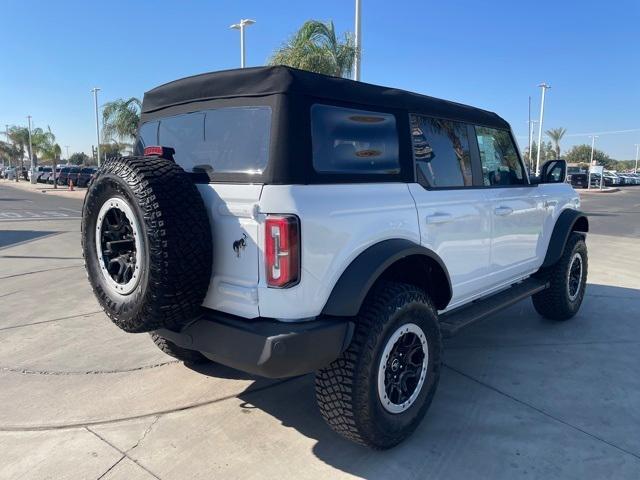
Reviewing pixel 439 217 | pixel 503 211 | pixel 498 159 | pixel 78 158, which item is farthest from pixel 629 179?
pixel 78 158

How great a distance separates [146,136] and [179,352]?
1.67 meters

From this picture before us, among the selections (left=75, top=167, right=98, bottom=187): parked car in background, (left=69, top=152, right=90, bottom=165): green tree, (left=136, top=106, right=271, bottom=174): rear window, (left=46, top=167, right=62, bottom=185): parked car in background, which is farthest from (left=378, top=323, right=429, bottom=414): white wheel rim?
(left=69, top=152, right=90, bottom=165): green tree

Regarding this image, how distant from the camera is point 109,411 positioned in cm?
339

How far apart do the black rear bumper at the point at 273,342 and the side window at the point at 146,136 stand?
1.53 m

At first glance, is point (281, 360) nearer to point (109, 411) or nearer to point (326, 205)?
point (326, 205)

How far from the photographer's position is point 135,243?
2609 mm

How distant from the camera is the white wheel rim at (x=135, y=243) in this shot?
2529 millimetres

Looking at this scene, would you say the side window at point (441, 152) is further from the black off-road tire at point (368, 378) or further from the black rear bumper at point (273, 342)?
the black rear bumper at point (273, 342)

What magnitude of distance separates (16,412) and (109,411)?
61 cm

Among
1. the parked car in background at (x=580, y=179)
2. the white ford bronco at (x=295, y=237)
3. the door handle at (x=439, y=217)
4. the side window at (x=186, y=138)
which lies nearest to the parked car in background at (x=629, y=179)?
the parked car in background at (x=580, y=179)

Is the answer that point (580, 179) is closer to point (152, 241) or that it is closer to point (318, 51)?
point (318, 51)

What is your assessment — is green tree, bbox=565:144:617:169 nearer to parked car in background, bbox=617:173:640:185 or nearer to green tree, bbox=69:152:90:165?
parked car in background, bbox=617:173:640:185

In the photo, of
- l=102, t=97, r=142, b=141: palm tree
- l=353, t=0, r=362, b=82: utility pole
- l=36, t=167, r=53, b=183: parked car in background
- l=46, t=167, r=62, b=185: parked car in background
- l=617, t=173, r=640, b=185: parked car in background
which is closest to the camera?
l=353, t=0, r=362, b=82: utility pole

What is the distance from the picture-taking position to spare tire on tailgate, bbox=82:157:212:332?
245cm
